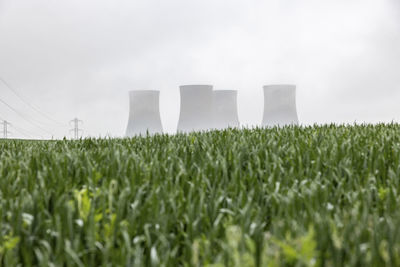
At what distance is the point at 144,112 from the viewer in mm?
12008

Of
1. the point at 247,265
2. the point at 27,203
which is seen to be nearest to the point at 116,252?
the point at 247,265

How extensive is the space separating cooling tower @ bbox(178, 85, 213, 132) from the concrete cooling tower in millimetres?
1206

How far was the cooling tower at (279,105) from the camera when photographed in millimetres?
12477

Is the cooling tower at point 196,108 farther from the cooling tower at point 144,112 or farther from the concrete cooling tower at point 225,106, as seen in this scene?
the concrete cooling tower at point 225,106

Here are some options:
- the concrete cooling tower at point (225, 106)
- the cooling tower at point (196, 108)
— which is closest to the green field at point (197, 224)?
the cooling tower at point (196, 108)

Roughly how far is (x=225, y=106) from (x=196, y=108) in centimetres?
180

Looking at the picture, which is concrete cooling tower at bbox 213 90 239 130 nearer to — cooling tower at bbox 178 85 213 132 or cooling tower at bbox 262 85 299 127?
cooling tower at bbox 262 85 299 127

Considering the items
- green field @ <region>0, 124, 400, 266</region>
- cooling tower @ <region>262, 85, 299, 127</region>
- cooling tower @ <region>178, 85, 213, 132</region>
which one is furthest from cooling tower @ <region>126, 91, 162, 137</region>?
green field @ <region>0, 124, 400, 266</region>

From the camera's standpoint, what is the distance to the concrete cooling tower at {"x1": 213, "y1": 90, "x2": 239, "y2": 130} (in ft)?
42.6

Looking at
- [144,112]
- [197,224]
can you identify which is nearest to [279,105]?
[144,112]

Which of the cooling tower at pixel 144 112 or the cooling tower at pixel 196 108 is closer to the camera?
the cooling tower at pixel 196 108

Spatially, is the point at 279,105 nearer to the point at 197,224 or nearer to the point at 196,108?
the point at 196,108

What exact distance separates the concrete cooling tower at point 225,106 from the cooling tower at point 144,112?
2056 millimetres

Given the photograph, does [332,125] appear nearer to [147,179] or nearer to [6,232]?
[147,179]
